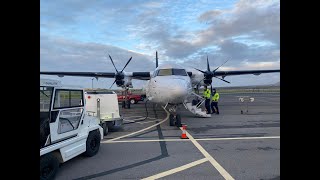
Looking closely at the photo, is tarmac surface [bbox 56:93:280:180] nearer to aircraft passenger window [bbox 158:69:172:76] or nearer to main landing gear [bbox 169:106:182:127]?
main landing gear [bbox 169:106:182:127]

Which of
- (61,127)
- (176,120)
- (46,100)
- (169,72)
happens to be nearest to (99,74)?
(169,72)

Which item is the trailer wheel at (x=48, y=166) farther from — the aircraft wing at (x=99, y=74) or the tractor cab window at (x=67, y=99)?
the aircraft wing at (x=99, y=74)

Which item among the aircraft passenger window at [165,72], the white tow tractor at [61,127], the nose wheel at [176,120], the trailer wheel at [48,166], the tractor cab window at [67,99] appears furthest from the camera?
the aircraft passenger window at [165,72]

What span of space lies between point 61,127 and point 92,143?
179 centimetres

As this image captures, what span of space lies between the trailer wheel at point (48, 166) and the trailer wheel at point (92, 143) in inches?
68.9

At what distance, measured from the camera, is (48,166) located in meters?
5.33

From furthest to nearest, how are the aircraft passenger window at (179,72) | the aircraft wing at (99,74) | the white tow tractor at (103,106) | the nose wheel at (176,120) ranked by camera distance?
1. the aircraft wing at (99,74)
2. the aircraft passenger window at (179,72)
3. the nose wheel at (176,120)
4. the white tow tractor at (103,106)

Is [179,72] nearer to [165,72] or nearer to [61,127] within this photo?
[165,72]

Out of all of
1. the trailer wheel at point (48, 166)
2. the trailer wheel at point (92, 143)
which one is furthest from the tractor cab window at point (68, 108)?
the trailer wheel at point (92, 143)

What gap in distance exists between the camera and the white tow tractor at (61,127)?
5340mm

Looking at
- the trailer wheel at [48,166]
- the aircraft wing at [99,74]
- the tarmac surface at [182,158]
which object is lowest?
the tarmac surface at [182,158]
